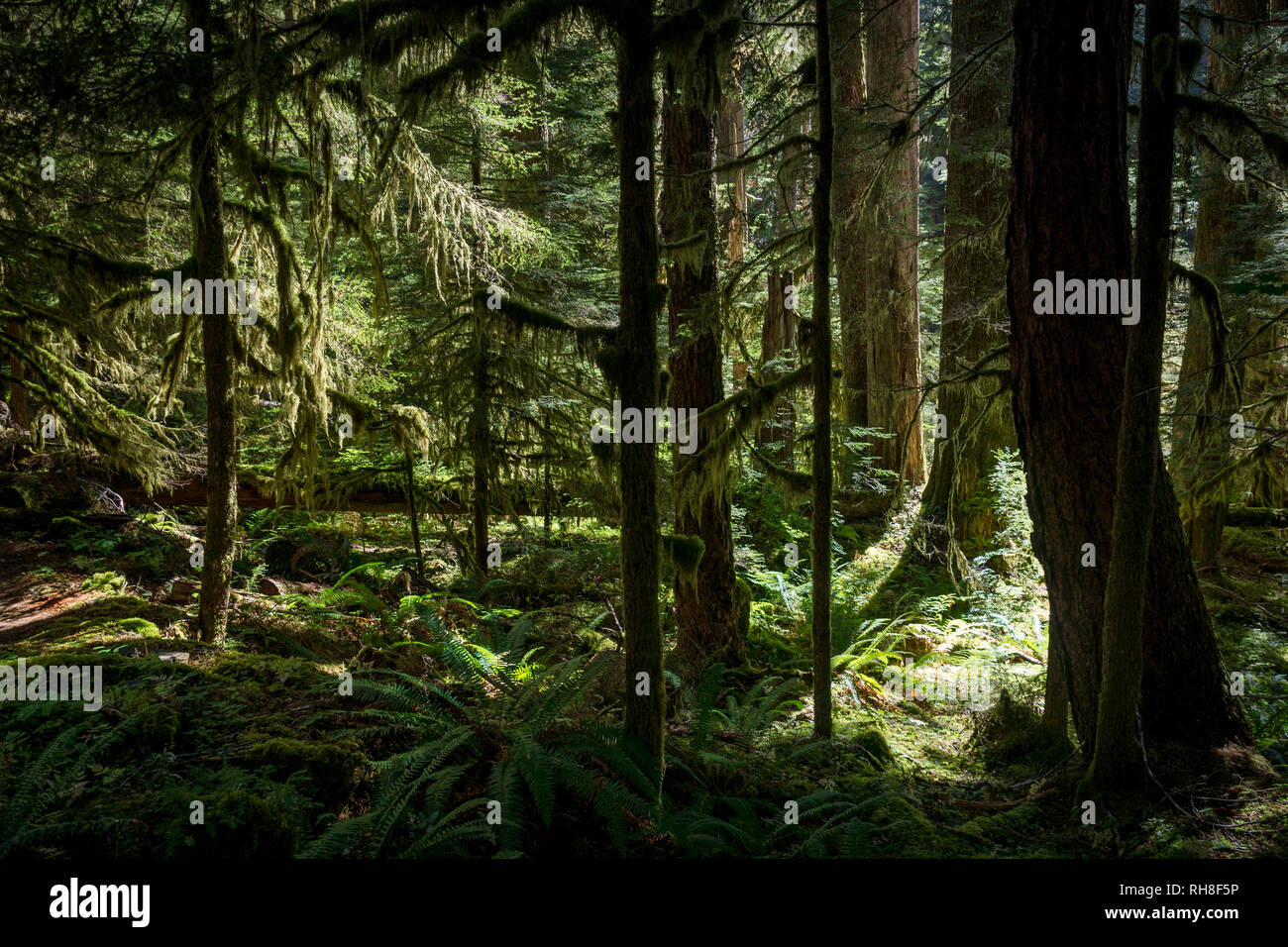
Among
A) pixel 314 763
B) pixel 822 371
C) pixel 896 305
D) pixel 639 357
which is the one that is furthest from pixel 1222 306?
pixel 314 763

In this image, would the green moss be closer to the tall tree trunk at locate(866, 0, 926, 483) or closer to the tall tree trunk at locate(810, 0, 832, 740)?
the tall tree trunk at locate(810, 0, 832, 740)

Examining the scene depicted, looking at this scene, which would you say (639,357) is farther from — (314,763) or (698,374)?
(698,374)

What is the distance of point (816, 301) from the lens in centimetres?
519

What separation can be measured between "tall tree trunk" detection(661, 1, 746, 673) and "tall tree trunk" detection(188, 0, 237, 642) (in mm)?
4124

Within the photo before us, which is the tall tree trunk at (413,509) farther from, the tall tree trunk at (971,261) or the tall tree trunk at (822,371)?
the tall tree trunk at (971,261)

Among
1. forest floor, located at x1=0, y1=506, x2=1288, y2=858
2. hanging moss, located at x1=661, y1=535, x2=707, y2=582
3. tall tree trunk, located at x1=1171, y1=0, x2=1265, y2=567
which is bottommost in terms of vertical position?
forest floor, located at x1=0, y1=506, x2=1288, y2=858

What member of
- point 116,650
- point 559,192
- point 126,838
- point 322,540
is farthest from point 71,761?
point 559,192

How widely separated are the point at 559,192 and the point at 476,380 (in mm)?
4962

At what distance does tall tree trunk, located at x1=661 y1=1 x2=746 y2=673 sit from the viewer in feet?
21.3

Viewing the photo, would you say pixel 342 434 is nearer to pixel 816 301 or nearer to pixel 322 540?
pixel 322 540

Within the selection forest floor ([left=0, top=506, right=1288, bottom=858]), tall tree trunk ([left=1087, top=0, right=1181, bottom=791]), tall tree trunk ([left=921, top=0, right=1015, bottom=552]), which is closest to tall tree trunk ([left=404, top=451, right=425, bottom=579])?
forest floor ([left=0, top=506, right=1288, bottom=858])

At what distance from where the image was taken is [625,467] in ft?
12.9

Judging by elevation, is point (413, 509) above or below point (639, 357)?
below

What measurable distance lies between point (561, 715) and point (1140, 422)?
4.11 m
